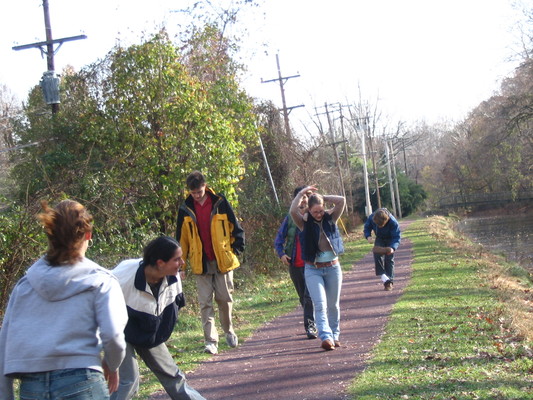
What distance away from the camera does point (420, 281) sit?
55.4 ft

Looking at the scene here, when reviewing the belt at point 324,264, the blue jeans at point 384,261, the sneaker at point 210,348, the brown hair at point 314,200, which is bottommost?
the sneaker at point 210,348

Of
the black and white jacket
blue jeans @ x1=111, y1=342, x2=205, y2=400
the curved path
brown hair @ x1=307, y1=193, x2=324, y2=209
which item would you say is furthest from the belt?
the black and white jacket

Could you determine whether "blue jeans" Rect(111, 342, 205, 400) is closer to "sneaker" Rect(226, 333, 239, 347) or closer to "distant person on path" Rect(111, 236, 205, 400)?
"distant person on path" Rect(111, 236, 205, 400)

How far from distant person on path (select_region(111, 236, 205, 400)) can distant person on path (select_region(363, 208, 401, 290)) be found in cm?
948

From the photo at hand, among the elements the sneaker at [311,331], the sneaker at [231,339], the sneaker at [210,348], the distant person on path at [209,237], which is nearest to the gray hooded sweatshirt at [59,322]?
the distant person on path at [209,237]

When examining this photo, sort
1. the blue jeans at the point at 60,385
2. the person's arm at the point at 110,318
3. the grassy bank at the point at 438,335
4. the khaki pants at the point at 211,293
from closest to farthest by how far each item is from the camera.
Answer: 1. the blue jeans at the point at 60,385
2. the person's arm at the point at 110,318
3. the grassy bank at the point at 438,335
4. the khaki pants at the point at 211,293

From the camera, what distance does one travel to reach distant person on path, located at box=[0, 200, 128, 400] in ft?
12.3

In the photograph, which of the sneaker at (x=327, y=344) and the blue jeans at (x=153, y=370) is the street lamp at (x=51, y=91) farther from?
the blue jeans at (x=153, y=370)

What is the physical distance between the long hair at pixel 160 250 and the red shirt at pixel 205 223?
3.97m

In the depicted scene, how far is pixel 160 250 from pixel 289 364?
3.78 meters

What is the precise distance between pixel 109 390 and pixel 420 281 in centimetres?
1349

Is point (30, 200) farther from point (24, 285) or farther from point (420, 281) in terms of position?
point (420, 281)

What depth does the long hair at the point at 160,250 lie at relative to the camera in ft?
16.7

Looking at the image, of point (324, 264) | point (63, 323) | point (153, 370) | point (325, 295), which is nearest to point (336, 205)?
point (324, 264)
